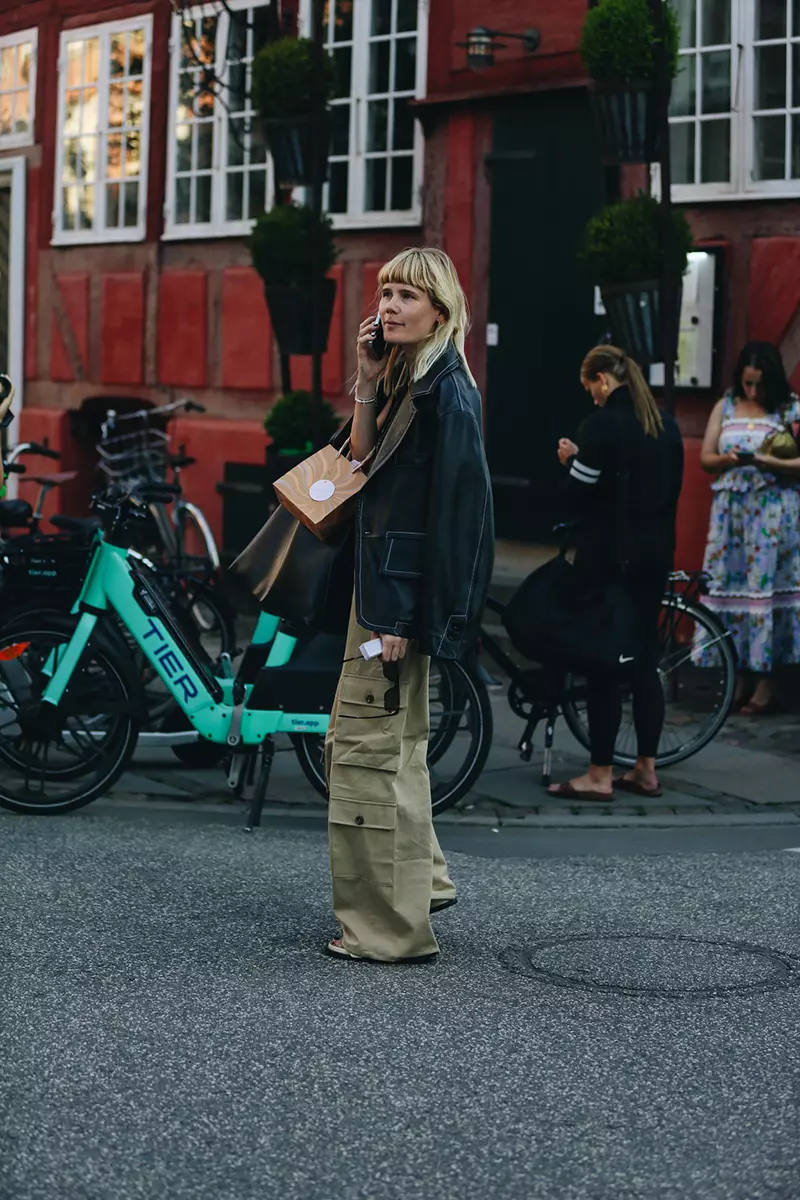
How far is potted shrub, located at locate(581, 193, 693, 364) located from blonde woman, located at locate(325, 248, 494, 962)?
5.03 meters

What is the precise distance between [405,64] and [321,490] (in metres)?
9.00

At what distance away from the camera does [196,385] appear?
49.6ft

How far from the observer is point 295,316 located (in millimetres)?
12406

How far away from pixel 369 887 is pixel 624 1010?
754 millimetres

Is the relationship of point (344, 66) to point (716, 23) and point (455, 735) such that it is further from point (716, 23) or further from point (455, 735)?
point (455, 735)

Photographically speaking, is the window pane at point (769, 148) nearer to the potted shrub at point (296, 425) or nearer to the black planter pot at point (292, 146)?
the black planter pot at point (292, 146)

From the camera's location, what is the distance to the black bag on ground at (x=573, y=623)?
763 centimetres

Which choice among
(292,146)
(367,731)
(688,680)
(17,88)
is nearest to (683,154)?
(292,146)

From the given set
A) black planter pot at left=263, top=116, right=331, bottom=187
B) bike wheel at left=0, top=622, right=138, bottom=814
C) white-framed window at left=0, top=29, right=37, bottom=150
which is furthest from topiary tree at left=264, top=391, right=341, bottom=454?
white-framed window at left=0, top=29, right=37, bottom=150

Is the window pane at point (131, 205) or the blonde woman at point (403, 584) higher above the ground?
the window pane at point (131, 205)

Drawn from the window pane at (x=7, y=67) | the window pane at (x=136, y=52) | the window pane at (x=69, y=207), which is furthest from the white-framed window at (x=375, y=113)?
the window pane at (x=7, y=67)

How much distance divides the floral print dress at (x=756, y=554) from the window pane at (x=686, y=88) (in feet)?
8.39

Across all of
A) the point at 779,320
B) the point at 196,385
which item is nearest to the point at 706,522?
the point at 779,320

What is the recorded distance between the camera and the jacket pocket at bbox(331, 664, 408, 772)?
16.7 ft
